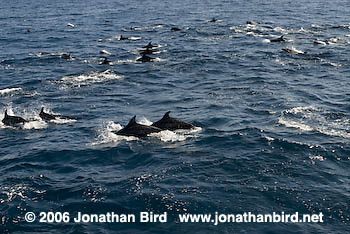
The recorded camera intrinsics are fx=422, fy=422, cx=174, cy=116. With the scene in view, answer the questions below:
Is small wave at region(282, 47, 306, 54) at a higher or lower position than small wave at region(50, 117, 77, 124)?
higher

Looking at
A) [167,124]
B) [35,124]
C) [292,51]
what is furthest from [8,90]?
[292,51]

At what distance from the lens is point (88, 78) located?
3550 centimetres

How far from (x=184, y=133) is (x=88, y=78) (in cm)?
1570

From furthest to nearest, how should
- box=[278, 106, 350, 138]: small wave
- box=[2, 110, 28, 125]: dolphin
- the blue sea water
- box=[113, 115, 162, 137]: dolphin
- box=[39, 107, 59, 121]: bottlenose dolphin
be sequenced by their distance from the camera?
box=[39, 107, 59, 121]: bottlenose dolphin < box=[2, 110, 28, 125]: dolphin < box=[278, 106, 350, 138]: small wave < box=[113, 115, 162, 137]: dolphin < the blue sea water

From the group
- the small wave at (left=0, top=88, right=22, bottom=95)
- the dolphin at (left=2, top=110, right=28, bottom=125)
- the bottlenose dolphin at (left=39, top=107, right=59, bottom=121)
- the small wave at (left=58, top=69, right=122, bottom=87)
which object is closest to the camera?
the dolphin at (left=2, top=110, right=28, bottom=125)

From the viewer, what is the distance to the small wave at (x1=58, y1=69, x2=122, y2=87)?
3431 centimetres

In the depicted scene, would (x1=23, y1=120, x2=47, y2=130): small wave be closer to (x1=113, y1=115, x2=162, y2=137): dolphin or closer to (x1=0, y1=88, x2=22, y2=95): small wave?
(x1=113, y1=115, x2=162, y2=137): dolphin

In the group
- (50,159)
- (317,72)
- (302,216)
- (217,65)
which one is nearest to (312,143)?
(302,216)

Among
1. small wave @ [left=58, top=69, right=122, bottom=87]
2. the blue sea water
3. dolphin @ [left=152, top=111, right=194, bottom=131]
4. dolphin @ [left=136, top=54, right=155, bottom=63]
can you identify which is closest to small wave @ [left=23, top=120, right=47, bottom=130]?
the blue sea water

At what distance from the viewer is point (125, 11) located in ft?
291

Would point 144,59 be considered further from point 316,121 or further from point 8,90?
point 316,121

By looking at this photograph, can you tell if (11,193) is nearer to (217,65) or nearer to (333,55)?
(217,65)

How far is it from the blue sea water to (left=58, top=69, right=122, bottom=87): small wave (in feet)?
0.59

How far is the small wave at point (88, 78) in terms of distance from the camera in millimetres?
34312
